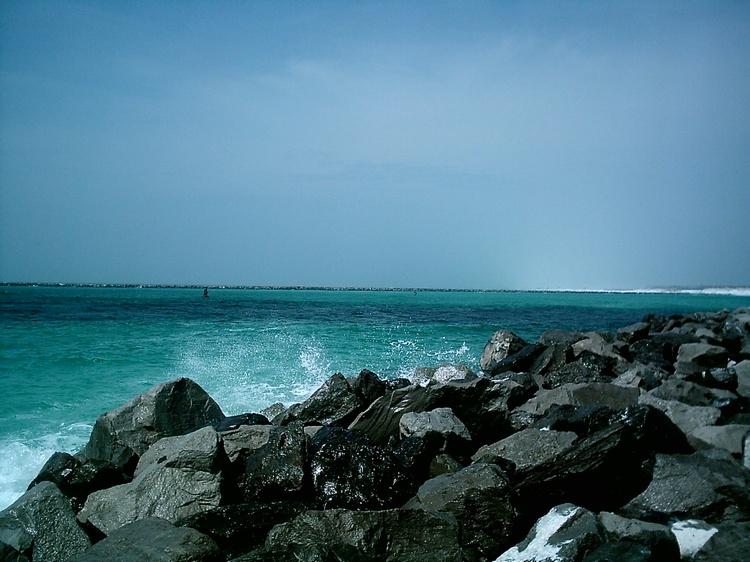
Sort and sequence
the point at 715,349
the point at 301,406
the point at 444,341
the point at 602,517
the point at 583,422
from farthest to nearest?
the point at 444,341 < the point at 715,349 < the point at 301,406 < the point at 583,422 < the point at 602,517

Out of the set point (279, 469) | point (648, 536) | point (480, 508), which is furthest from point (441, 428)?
point (648, 536)

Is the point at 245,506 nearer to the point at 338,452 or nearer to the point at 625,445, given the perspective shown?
the point at 338,452

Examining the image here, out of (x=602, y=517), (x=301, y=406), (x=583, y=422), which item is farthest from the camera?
(x=301, y=406)

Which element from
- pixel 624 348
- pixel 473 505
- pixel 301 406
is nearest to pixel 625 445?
pixel 473 505

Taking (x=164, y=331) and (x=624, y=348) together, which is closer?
(x=624, y=348)

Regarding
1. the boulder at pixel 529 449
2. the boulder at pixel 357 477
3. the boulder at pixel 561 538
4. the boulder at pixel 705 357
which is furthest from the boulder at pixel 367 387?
the boulder at pixel 705 357

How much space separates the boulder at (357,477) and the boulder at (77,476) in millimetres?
2366

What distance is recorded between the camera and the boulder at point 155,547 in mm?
3469

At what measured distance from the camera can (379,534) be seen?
145 inches

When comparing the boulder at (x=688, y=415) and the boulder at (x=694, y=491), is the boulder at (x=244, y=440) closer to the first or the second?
the boulder at (x=694, y=491)

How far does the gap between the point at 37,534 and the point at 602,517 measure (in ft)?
15.2

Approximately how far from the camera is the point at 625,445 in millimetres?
4754

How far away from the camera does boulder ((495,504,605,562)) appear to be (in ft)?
11.5

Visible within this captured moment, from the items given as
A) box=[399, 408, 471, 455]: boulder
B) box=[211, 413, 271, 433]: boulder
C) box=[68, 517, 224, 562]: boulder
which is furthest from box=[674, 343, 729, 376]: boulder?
box=[68, 517, 224, 562]: boulder
